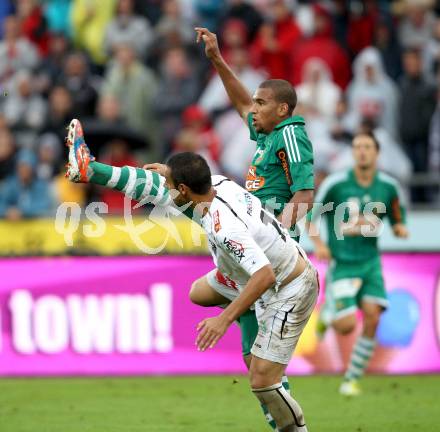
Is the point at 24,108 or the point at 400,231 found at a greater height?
the point at 24,108

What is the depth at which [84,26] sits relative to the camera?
696 inches

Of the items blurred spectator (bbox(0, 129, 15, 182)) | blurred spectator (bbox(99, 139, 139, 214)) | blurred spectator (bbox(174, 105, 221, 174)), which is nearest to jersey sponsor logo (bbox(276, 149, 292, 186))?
blurred spectator (bbox(99, 139, 139, 214))

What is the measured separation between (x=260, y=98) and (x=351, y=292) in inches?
159

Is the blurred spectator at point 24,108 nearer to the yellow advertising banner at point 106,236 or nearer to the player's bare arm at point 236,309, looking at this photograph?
the yellow advertising banner at point 106,236

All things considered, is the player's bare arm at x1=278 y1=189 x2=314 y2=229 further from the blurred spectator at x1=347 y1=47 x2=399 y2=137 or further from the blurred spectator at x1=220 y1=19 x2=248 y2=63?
the blurred spectator at x1=220 y1=19 x2=248 y2=63

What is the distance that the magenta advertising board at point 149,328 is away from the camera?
12852 mm

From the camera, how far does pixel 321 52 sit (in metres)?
16.3

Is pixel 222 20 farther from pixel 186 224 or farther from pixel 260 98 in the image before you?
pixel 260 98

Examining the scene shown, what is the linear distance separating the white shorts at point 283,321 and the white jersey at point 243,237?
99mm

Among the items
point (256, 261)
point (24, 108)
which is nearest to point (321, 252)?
point (256, 261)

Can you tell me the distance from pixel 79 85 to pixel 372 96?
4.28m

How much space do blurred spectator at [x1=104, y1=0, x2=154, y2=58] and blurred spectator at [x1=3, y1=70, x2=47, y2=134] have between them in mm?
1401

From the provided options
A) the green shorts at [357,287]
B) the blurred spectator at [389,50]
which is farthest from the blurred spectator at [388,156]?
the green shorts at [357,287]

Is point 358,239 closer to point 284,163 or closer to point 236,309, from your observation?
point 284,163
